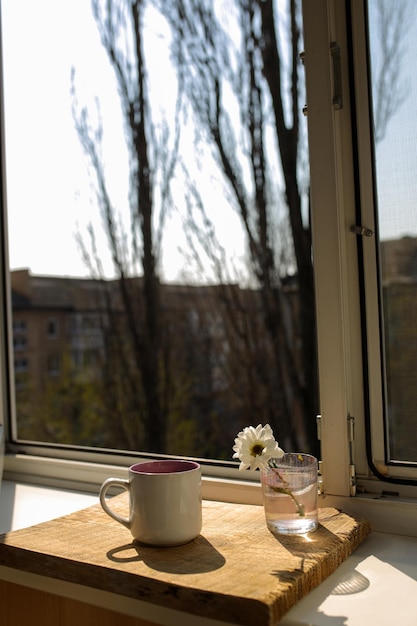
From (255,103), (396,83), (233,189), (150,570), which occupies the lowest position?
(150,570)

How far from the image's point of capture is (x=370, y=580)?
0.74 meters

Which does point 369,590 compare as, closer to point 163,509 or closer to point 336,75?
point 163,509

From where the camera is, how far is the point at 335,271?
91 cm

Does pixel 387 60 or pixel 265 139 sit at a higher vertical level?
pixel 265 139

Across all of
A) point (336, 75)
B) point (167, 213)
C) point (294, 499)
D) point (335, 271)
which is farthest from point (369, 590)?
point (167, 213)

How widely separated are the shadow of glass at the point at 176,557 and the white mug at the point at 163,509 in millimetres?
11

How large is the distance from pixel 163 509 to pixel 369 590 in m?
0.25

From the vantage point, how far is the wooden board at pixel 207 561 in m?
0.63

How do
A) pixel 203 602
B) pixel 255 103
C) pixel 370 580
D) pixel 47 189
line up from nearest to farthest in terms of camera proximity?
pixel 203 602, pixel 370 580, pixel 255 103, pixel 47 189

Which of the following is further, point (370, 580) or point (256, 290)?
point (256, 290)

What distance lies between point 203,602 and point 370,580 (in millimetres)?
219

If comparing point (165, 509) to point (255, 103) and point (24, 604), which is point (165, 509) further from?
point (255, 103)

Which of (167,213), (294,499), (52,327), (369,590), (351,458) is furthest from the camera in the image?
(52,327)

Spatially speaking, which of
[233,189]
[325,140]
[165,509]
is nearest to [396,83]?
[325,140]
